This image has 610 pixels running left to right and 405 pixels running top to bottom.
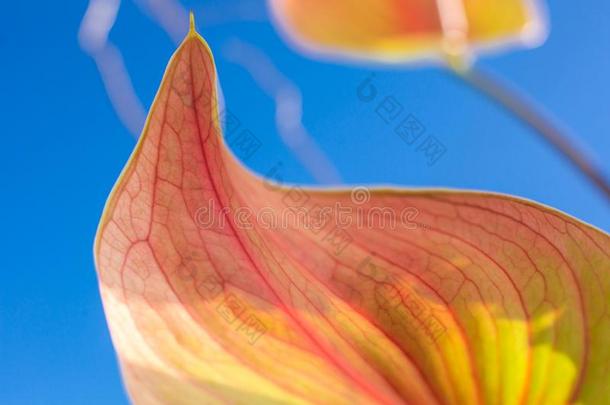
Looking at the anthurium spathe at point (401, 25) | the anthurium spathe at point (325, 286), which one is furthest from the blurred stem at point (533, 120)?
the anthurium spathe at point (325, 286)

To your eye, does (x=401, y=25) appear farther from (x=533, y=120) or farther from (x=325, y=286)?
(x=325, y=286)

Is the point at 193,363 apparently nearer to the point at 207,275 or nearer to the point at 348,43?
the point at 207,275

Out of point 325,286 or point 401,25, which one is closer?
point 401,25

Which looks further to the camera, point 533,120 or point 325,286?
point 325,286

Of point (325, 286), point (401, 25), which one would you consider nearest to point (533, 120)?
point (401, 25)

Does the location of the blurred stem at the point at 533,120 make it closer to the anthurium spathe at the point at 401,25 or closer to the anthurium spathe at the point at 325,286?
the anthurium spathe at the point at 401,25

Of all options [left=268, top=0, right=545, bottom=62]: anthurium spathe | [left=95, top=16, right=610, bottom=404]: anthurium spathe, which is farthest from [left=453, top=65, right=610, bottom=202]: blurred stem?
[left=95, top=16, right=610, bottom=404]: anthurium spathe
